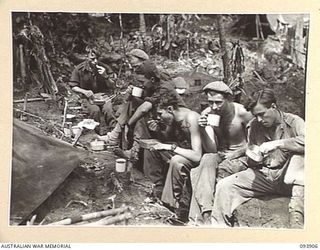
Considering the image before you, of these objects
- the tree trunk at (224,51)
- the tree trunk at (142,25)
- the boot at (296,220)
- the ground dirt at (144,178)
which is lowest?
the boot at (296,220)

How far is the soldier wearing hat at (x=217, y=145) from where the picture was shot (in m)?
0.68

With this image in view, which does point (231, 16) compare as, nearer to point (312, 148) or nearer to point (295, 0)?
point (295, 0)

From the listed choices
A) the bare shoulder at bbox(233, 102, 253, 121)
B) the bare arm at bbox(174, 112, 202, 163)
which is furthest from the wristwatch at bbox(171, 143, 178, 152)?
the bare shoulder at bbox(233, 102, 253, 121)

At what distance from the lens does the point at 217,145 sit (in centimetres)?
68

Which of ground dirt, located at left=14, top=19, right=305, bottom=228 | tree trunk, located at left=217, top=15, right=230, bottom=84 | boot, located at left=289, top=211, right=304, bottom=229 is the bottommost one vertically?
boot, located at left=289, top=211, right=304, bottom=229

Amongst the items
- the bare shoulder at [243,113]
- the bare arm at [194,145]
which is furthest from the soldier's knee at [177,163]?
the bare shoulder at [243,113]

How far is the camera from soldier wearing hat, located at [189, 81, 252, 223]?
0.68 meters

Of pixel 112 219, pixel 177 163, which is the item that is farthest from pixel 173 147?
pixel 112 219

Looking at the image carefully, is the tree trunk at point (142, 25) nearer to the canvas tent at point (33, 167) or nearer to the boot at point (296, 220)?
the canvas tent at point (33, 167)

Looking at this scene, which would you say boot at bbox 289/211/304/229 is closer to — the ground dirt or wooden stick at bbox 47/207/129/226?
the ground dirt

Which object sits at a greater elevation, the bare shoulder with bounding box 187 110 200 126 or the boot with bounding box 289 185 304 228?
the bare shoulder with bounding box 187 110 200 126

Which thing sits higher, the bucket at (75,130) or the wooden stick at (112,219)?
the bucket at (75,130)

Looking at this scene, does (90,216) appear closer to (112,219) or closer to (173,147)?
(112,219)

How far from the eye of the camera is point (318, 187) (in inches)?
26.5
